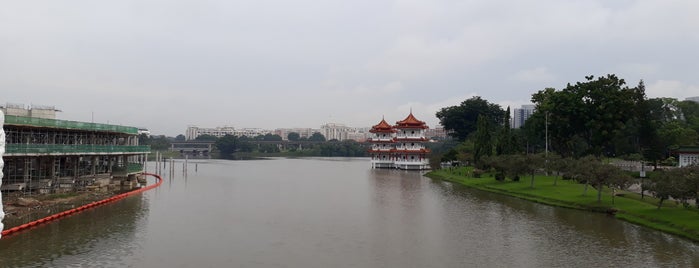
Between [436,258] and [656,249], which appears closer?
[436,258]

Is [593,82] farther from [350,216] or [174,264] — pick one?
[174,264]

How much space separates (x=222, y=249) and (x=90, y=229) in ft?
31.2

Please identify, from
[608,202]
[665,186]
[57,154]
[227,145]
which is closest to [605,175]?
[608,202]

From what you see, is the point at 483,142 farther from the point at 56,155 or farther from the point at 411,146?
the point at 56,155

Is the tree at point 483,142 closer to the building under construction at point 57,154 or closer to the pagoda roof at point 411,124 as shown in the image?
the pagoda roof at point 411,124

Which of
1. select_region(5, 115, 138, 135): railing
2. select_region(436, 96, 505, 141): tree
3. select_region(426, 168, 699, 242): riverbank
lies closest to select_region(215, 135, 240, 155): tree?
select_region(436, 96, 505, 141): tree

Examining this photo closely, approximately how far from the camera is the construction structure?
98250mm

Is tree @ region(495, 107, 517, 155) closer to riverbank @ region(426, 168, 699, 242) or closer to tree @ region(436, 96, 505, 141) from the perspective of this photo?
riverbank @ region(426, 168, 699, 242)

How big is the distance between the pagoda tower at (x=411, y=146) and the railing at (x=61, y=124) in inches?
2171

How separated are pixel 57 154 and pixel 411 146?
68904 mm

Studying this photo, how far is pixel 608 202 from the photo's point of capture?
38625 mm

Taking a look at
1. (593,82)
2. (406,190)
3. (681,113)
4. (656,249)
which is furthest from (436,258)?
(681,113)

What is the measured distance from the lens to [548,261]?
23203 mm

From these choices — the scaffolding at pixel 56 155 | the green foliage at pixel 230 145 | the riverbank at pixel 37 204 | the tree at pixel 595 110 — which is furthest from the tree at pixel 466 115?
the green foliage at pixel 230 145
